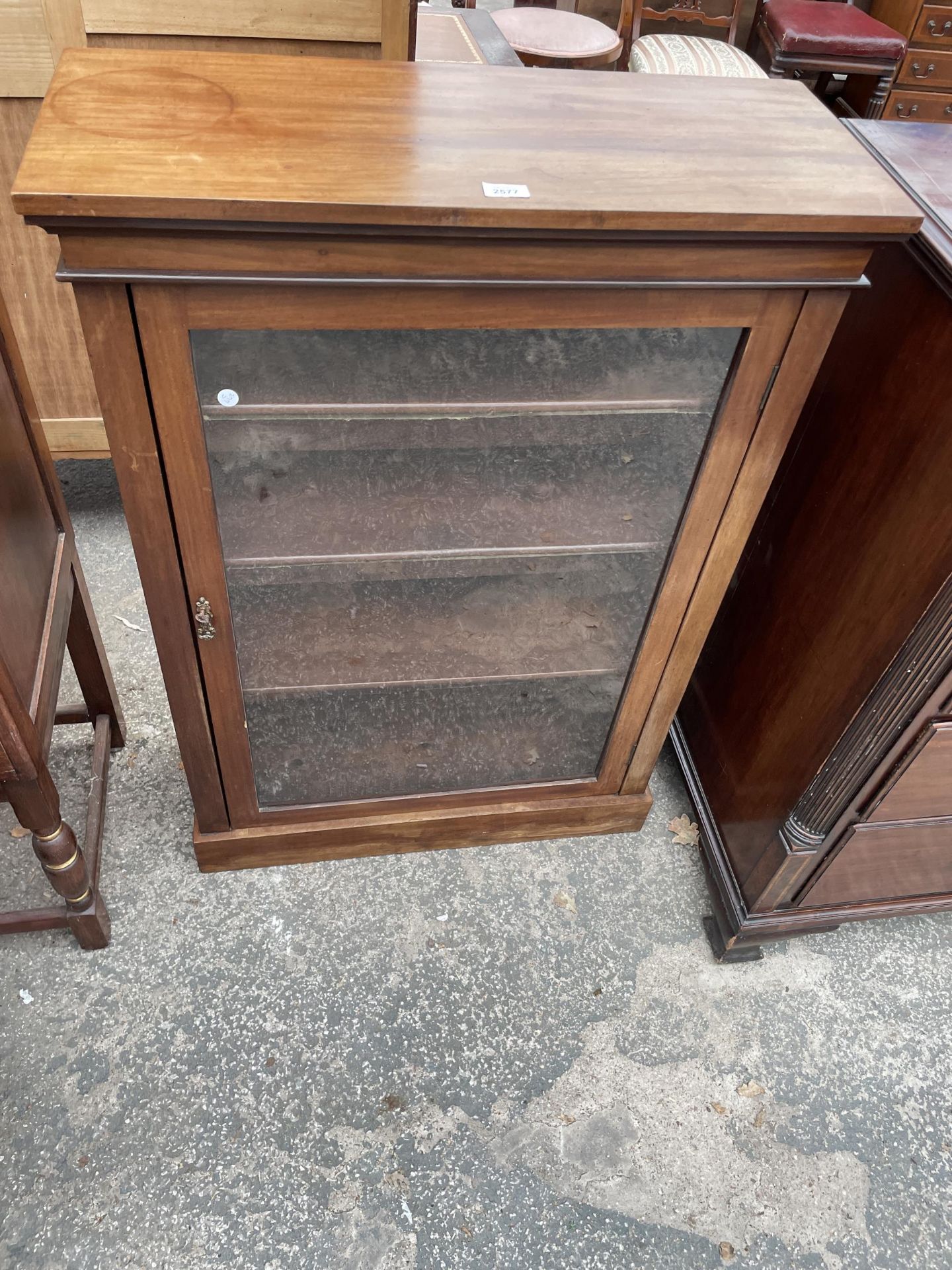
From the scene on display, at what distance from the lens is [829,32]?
3.40 m

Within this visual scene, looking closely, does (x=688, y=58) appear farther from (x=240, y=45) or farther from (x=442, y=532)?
(x=442, y=532)

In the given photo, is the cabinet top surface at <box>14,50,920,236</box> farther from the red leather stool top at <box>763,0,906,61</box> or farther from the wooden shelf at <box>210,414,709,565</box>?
the red leather stool top at <box>763,0,906,61</box>

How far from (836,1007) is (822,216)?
138 centimetres

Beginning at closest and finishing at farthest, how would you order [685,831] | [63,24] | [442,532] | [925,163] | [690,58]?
[925,163]
[442,532]
[63,24]
[685,831]
[690,58]

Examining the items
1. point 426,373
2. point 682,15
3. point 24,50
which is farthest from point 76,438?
point 682,15

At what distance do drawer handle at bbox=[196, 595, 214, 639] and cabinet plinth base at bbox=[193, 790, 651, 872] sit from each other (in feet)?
1.73

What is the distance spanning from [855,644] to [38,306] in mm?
1749

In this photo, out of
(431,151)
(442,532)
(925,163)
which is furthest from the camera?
(442,532)

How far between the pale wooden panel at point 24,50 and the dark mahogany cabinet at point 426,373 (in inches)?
25.3

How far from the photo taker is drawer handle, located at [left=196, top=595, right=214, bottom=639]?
1.29 metres

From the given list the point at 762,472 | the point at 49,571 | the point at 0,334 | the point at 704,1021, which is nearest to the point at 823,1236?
the point at 704,1021

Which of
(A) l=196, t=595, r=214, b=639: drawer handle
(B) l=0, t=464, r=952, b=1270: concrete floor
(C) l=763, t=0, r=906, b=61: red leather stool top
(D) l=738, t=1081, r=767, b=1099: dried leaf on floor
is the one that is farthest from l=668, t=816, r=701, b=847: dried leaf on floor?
(C) l=763, t=0, r=906, b=61: red leather stool top

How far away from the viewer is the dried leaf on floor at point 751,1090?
60.9 inches

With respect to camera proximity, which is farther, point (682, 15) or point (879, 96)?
point (879, 96)
